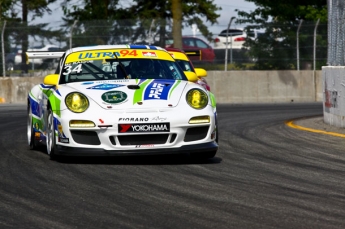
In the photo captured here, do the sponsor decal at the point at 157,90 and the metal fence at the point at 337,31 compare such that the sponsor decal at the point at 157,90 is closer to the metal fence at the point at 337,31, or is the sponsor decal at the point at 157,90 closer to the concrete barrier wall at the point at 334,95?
the concrete barrier wall at the point at 334,95

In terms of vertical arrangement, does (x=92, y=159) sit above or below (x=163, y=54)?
below

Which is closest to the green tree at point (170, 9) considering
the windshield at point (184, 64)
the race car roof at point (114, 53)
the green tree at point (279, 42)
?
the green tree at point (279, 42)

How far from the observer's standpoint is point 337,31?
14.2m

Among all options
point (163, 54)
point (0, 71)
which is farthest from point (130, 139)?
point (0, 71)

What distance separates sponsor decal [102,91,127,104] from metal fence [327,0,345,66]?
563 cm

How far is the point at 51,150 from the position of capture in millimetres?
9555

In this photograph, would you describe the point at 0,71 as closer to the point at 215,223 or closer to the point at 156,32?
the point at 156,32

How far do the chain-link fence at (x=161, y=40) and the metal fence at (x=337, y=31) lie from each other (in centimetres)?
1088

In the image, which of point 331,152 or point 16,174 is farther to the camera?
point 331,152

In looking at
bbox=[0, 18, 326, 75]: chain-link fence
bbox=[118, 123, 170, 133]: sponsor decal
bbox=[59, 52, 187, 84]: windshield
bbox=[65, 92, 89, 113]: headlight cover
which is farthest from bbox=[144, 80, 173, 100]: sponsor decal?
bbox=[0, 18, 326, 75]: chain-link fence

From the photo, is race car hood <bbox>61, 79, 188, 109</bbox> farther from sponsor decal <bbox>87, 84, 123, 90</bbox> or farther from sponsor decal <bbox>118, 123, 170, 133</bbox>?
sponsor decal <bbox>118, 123, 170, 133</bbox>

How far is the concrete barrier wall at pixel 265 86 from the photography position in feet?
85.7

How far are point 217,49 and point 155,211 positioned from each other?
20.3 metres

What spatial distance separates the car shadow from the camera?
9.43 meters
